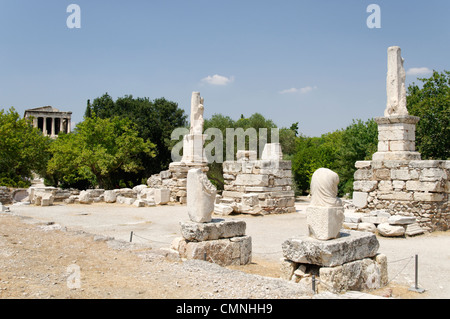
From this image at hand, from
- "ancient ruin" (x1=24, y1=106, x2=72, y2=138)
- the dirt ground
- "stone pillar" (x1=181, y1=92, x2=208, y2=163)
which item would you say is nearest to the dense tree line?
"stone pillar" (x1=181, y1=92, x2=208, y2=163)

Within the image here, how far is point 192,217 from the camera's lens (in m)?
6.97

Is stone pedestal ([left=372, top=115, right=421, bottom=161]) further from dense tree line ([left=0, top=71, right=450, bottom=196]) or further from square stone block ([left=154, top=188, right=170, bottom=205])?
dense tree line ([left=0, top=71, right=450, bottom=196])

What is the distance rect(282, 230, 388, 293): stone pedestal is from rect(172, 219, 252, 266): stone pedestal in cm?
146

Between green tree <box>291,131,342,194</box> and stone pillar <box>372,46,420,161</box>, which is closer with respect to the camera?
stone pillar <box>372,46,420,161</box>

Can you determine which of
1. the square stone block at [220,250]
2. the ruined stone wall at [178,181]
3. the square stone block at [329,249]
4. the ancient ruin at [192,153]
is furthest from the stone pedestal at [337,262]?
the ancient ruin at [192,153]

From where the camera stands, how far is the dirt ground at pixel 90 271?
4543 millimetres

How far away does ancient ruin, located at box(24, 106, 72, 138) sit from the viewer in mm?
66438

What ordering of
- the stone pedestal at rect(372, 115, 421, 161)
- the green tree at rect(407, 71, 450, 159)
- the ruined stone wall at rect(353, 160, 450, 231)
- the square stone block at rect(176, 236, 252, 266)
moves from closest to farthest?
1. the square stone block at rect(176, 236, 252, 266)
2. the ruined stone wall at rect(353, 160, 450, 231)
3. the stone pedestal at rect(372, 115, 421, 161)
4. the green tree at rect(407, 71, 450, 159)

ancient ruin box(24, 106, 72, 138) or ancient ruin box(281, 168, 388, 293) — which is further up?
ancient ruin box(24, 106, 72, 138)

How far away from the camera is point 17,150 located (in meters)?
22.6

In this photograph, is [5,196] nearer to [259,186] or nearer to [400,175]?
[259,186]

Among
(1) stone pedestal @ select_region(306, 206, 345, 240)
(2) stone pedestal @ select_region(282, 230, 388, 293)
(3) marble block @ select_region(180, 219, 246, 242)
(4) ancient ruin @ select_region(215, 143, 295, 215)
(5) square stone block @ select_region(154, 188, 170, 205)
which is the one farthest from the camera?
(5) square stone block @ select_region(154, 188, 170, 205)
